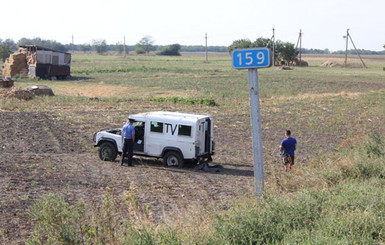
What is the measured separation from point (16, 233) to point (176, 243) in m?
4.44

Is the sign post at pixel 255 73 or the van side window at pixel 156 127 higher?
the sign post at pixel 255 73

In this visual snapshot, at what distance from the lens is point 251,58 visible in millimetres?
8078

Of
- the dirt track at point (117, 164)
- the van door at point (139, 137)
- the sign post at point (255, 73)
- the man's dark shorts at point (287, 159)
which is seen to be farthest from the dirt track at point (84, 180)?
the sign post at point (255, 73)

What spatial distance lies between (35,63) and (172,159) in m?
41.5

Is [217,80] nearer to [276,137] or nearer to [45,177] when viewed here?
[276,137]

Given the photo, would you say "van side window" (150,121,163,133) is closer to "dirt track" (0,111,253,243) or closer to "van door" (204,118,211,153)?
"dirt track" (0,111,253,243)

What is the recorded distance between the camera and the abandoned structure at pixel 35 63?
56094 mm

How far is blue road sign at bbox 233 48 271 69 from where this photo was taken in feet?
26.0

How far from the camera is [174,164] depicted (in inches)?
706

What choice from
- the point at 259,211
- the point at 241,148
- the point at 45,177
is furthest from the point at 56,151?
the point at 259,211

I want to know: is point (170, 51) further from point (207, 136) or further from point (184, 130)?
point (184, 130)

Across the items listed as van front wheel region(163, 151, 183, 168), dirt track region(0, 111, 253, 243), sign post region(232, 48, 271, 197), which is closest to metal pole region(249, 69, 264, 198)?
sign post region(232, 48, 271, 197)

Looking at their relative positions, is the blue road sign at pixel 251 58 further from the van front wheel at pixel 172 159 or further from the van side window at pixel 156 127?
the van side window at pixel 156 127

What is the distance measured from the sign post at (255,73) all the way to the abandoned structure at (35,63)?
50544 millimetres
